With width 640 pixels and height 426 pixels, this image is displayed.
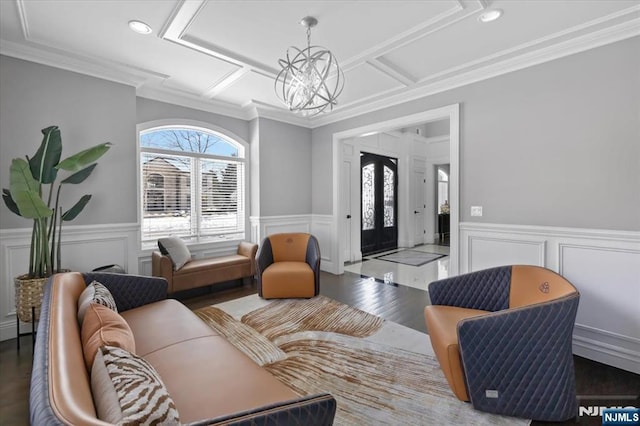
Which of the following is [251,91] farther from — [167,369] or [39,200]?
[167,369]

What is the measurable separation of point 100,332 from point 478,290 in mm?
2461

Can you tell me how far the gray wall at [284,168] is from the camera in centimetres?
493

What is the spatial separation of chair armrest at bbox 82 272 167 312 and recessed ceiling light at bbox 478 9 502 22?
11.4 ft

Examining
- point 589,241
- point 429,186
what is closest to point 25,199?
point 589,241

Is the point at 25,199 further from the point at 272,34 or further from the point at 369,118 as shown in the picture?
the point at 369,118

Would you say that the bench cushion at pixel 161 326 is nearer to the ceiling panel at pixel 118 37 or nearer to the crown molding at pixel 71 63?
the ceiling panel at pixel 118 37

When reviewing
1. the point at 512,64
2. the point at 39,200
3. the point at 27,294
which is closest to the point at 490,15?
the point at 512,64

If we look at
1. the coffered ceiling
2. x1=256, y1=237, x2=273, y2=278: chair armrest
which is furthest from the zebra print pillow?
x1=256, y1=237, x2=273, y2=278: chair armrest

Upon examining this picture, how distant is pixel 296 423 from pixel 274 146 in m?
4.51

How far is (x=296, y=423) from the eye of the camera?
99 centimetres

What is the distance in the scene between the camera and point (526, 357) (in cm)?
167

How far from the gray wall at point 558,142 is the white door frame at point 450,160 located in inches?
3.0

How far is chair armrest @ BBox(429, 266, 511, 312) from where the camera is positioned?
7.51 ft

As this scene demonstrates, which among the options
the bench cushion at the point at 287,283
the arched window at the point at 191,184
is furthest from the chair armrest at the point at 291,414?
the arched window at the point at 191,184
